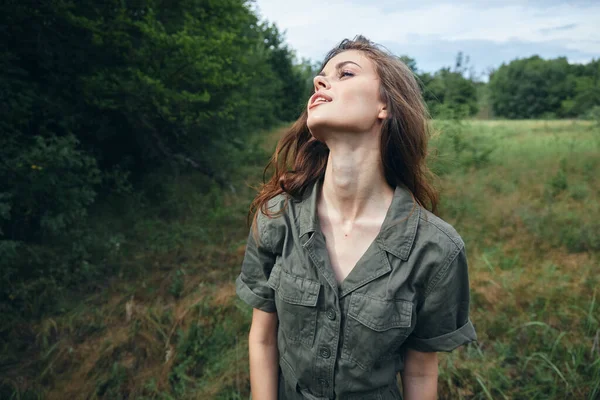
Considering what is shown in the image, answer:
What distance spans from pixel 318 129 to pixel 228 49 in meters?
5.20

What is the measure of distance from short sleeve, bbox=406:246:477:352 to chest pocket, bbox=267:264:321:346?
0.37 metres

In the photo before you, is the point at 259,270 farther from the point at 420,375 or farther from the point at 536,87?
the point at 536,87

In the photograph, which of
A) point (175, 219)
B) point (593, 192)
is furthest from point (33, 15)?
point (593, 192)

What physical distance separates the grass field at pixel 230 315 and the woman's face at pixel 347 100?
0.65 meters

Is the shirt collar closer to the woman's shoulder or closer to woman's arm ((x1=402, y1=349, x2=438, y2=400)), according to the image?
the woman's shoulder


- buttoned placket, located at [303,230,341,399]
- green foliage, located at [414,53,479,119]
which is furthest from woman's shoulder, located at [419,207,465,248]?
green foliage, located at [414,53,479,119]

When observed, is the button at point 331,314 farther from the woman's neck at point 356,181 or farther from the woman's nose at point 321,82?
the woman's nose at point 321,82

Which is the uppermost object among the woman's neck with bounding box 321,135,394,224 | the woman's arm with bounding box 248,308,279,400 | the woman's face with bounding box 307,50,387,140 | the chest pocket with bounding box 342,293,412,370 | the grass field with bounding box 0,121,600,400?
the woman's face with bounding box 307,50,387,140

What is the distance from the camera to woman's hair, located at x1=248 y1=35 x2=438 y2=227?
1.43 m

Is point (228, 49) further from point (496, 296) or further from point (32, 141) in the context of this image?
point (496, 296)

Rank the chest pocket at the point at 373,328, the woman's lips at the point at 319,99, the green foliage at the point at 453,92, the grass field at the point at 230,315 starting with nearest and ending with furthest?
the chest pocket at the point at 373,328
the woman's lips at the point at 319,99
the grass field at the point at 230,315
the green foliage at the point at 453,92

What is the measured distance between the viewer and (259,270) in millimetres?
1588

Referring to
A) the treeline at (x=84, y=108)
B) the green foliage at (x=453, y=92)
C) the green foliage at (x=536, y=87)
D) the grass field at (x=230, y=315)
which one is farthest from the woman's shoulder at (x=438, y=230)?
the green foliage at (x=536, y=87)

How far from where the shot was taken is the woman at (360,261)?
1333 millimetres
